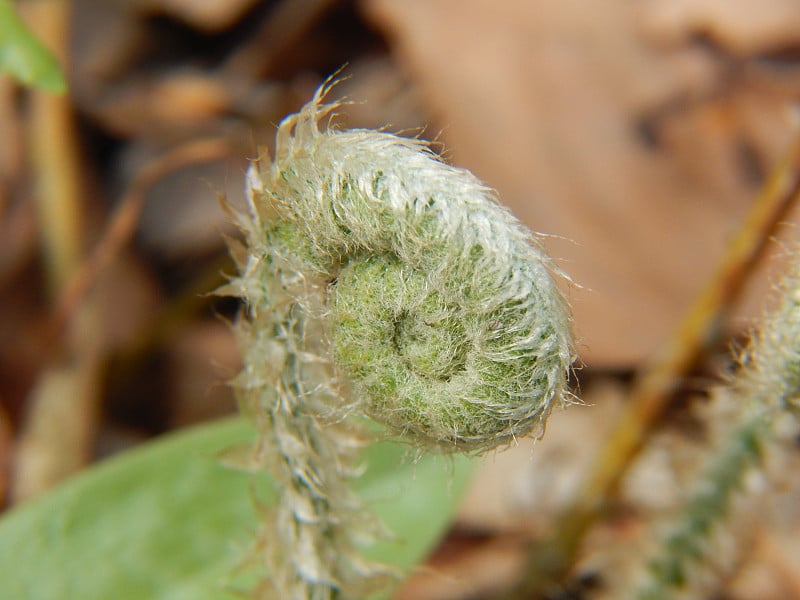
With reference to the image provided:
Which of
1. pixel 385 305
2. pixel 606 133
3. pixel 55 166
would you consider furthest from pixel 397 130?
pixel 385 305

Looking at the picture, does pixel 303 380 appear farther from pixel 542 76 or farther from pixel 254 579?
pixel 542 76

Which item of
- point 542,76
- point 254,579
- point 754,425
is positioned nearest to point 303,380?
point 254,579

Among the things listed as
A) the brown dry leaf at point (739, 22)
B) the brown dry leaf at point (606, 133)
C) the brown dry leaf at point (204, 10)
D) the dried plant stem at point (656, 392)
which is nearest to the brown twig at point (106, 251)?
the brown dry leaf at point (204, 10)

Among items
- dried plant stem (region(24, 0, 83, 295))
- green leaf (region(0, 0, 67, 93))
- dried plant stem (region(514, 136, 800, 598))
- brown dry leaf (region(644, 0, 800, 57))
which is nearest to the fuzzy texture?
dried plant stem (region(514, 136, 800, 598))

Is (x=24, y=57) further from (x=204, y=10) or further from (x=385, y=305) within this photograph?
(x=204, y=10)

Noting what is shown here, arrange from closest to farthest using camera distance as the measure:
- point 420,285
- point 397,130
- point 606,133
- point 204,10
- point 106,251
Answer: point 420,285
point 106,251
point 397,130
point 606,133
point 204,10

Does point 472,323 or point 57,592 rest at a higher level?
point 472,323

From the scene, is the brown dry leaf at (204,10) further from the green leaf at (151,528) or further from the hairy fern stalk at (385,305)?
the hairy fern stalk at (385,305)
